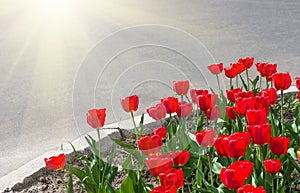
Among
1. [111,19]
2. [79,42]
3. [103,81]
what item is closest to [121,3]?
[111,19]

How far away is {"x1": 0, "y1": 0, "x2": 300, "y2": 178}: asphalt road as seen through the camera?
478 centimetres

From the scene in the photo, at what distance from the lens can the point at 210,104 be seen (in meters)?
2.58

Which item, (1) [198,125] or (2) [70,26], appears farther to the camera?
(2) [70,26]

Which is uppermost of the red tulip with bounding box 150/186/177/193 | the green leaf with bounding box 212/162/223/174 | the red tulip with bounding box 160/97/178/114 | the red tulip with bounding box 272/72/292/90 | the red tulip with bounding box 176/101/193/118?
the red tulip with bounding box 272/72/292/90

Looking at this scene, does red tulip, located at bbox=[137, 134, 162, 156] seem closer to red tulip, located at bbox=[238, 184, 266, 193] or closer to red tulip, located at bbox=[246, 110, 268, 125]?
red tulip, located at bbox=[246, 110, 268, 125]

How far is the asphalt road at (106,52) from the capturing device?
478 cm

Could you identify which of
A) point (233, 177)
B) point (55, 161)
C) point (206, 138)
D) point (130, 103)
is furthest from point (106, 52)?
point (233, 177)

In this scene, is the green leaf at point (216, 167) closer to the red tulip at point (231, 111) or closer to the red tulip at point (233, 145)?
the red tulip at point (231, 111)

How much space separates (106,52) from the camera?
6914 mm

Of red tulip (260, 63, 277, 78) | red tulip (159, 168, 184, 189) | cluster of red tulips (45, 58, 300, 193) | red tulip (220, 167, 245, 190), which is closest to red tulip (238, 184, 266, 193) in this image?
cluster of red tulips (45, 58, 300, 193)

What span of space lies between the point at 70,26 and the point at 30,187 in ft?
18.5

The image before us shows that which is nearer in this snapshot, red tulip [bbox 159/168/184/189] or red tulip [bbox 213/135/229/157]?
red tulip [bbox 159/168/184/189]

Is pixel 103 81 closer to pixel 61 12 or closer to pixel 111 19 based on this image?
pixel 111 19

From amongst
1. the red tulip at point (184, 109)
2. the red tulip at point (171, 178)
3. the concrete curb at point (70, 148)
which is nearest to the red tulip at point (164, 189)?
the red tulip at point (171, 178)
